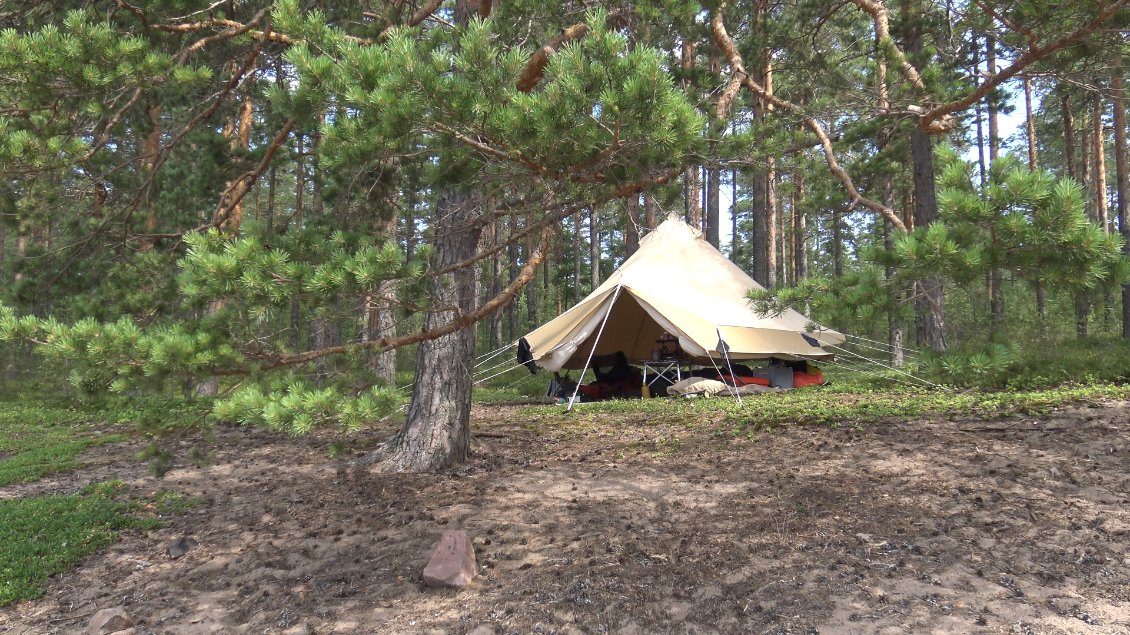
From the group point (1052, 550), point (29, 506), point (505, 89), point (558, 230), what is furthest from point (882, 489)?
point (29, 506)

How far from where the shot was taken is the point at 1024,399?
6.03 metres

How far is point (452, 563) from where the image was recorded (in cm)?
330

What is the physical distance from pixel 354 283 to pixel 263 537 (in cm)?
208

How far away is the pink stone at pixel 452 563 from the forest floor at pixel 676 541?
0.26 feet

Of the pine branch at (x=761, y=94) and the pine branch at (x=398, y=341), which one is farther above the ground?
the pine branch at (x=761, y=94)

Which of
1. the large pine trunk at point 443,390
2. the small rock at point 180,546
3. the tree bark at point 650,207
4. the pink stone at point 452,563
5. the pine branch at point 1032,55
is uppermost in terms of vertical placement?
the pine branch at point 1032,55

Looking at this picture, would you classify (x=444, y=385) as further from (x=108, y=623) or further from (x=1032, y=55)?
(x=1032, y=55)

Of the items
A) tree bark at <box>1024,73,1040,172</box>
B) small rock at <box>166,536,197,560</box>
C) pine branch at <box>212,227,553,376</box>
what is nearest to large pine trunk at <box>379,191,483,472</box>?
pine branch at <box>212,227,553,376</box>

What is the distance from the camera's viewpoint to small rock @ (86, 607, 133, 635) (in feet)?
10.0

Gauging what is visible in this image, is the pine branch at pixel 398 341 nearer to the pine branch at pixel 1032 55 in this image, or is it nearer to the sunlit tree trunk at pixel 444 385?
the sunlit tree trunk at pixel 444 385

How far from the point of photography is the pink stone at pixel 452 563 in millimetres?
3248

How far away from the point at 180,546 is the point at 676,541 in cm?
291

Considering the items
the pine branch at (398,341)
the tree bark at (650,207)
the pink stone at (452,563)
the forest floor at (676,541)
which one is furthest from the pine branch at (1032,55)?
the pink stone at (452,563)

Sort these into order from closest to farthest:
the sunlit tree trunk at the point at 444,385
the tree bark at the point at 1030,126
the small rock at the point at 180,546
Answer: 1. the small rock at the point at 180,546
2. the sunlit tree trunk at the point at 444,385
3. the tree bark at the point at 1030,126
